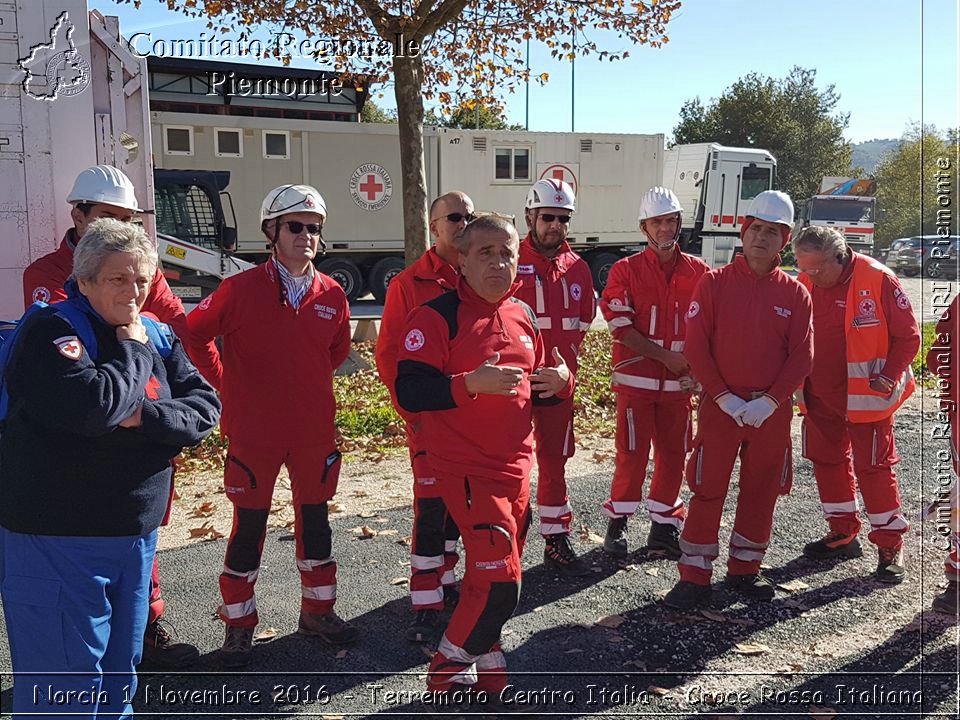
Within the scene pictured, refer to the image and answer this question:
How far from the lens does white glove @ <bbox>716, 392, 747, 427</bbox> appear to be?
4605 mm

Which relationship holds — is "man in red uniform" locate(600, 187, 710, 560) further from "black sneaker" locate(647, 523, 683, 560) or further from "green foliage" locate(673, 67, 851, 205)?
"green foliage" locate(673, 67, 851, 205)

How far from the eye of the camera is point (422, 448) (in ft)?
14.7

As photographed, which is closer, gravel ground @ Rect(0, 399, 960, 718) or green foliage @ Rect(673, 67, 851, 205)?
gravel ground @ Rect(0, 399, 960, 718)

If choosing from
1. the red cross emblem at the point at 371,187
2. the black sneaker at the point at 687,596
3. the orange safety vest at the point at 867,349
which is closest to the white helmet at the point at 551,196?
the orange safety vest at the point at 867,349

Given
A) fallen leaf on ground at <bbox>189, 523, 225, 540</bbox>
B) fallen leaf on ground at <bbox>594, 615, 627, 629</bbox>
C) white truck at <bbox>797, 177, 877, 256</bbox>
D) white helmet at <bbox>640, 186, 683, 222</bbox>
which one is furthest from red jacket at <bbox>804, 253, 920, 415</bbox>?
white truck at <bbox>797, 177, 877, 256</bbox>

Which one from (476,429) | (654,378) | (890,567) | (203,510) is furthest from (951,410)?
(203,510)

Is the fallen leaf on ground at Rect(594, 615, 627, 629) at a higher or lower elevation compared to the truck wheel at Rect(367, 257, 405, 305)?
lower

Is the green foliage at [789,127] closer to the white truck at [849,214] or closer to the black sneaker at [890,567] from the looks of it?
the white truck at [849,214]

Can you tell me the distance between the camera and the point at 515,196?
21.5 m

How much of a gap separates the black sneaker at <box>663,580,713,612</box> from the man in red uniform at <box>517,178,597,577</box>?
2.01ft

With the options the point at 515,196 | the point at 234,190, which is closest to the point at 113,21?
the point at 234,190

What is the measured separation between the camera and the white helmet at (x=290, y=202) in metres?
4.07

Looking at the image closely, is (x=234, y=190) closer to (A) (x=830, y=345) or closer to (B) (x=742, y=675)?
(A) (x=830, y=345)

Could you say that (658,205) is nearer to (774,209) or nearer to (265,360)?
(774,209)
